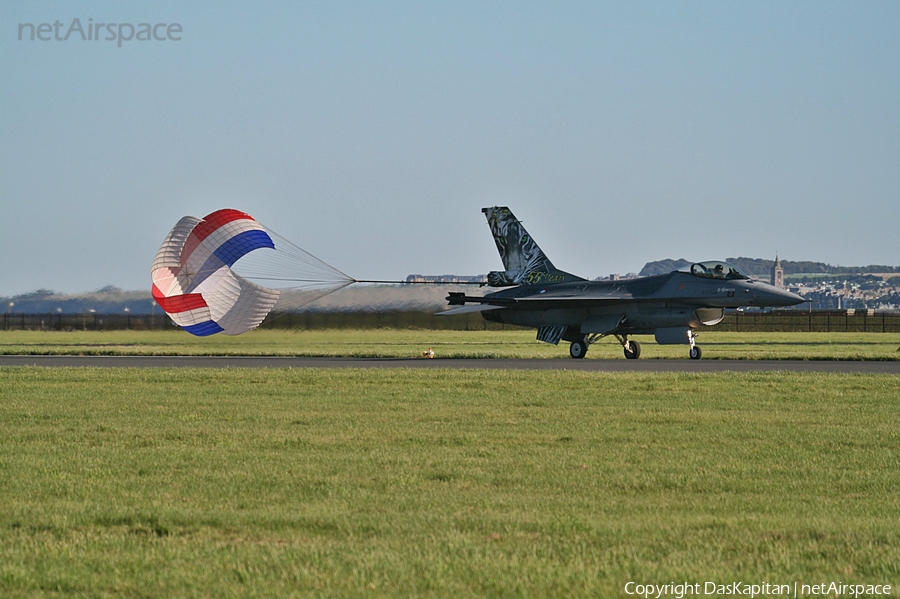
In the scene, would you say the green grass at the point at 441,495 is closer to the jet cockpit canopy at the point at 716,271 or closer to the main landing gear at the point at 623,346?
the jet cockpit canopy at the point at 716,271

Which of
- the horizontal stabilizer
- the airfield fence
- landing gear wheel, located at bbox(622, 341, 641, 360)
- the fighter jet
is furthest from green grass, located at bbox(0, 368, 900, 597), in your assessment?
the airfield fence

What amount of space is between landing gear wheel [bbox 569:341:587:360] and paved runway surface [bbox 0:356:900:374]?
2390mm

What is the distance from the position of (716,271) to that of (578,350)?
5393 millimetres

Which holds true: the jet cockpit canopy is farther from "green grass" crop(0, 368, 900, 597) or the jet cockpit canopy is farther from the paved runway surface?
"green grass" crop(0, 368, 900, 597)

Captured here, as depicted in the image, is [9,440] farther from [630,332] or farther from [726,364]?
[630,332]

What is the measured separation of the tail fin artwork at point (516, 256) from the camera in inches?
1396

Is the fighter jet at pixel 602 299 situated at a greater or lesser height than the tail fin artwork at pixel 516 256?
lesser

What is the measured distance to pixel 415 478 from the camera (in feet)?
27.7

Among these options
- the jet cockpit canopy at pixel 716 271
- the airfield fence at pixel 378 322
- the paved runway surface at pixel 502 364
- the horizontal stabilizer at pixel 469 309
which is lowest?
the paved runway surface at pixel 502 364

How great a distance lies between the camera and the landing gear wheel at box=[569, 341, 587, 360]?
3244 cm

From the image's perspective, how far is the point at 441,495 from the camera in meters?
7.69

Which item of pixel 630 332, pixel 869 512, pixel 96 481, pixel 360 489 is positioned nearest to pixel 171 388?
pixel 96 481

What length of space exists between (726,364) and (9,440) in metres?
19.8

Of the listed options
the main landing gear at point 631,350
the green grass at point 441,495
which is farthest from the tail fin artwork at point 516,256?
the green grass at point 441,495
